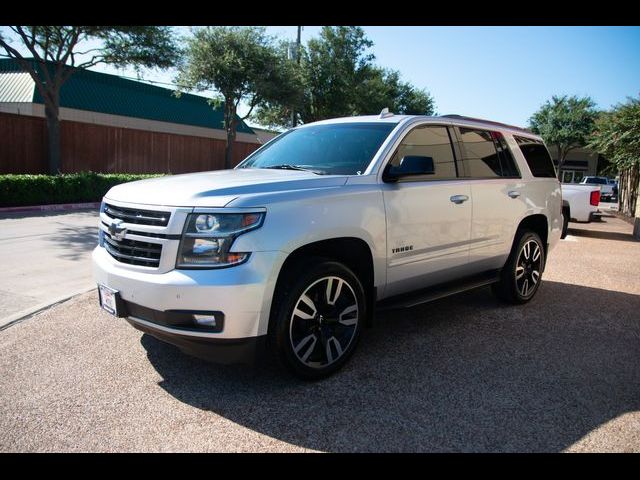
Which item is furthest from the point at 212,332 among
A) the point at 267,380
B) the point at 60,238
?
the point at 60,238

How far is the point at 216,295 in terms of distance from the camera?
297 cm

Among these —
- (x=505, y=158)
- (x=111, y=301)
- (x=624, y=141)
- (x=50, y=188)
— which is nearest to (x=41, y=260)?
(x=111, y=301)

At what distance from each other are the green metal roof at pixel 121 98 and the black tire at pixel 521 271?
23908 millimetres

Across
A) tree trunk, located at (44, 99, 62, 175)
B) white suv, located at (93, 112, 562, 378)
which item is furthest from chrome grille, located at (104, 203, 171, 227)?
tree trunk, located at (44, 99, 62, 175)

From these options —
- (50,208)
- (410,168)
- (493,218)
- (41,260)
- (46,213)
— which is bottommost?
(41,260)

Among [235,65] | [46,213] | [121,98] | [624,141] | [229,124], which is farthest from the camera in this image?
[121,98]

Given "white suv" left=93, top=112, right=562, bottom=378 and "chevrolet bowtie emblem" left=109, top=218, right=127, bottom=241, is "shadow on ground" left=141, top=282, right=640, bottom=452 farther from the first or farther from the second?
"chevrolet bowtie emblem" left=109, top=218, right=127, bottom=241

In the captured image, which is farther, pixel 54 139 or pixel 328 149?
pixel 54 139

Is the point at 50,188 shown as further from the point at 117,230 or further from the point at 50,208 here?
the point at 117,230

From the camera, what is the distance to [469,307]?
5.57 meters

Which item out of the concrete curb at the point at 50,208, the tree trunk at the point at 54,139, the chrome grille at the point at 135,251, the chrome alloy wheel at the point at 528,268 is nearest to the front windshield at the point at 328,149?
the chrome grille at the point at 135,251

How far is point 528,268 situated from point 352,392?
3286mm

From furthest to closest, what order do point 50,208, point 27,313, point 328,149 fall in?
point 50,208 → point 27,313 → point 328,149
